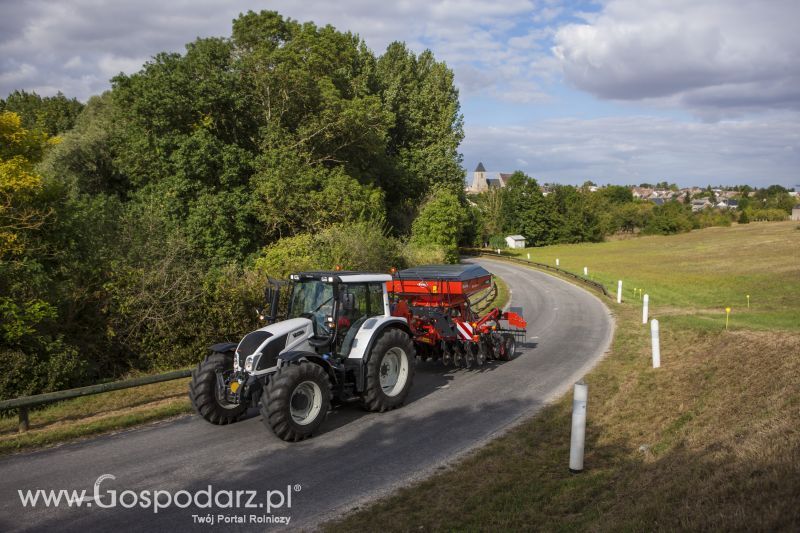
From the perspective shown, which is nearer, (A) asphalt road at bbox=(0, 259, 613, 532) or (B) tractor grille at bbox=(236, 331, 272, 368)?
(A) asphalt road at bbox=(0, 259, 613, 532)

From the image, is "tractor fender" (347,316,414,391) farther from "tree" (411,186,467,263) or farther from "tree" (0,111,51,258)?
"tree" (411,186,467,263)

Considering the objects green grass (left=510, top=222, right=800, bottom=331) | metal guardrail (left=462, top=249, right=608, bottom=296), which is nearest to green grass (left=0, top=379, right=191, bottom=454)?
green grass (left=510, top=222, right=800, bottom=331)

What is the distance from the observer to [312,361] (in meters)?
9.37

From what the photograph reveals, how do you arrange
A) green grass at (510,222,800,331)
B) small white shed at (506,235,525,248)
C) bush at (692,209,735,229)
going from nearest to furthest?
green grass at (510,222,800,331), small white shed at (506,235,525,248), bush at (692,209,735,229)

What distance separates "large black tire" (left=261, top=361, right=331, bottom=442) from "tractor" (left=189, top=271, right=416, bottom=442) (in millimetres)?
15

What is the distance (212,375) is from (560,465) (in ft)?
19.2

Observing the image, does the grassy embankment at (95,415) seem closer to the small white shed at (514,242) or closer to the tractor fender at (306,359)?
the tractor fender at (306,359)

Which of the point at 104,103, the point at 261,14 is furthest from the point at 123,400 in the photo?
the point at 104,103

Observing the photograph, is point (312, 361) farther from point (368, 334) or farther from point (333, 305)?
point (368, 334)

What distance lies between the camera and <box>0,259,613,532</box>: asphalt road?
21.8 feet

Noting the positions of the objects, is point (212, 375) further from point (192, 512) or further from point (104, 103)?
point (104, 103)

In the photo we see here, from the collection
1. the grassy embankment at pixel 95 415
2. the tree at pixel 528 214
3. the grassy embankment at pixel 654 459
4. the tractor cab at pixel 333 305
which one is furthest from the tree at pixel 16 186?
the tree at pixel 528 214

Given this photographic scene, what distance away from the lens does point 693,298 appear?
32.8 meters

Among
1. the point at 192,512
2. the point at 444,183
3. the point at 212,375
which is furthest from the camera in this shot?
the point at 444,183
